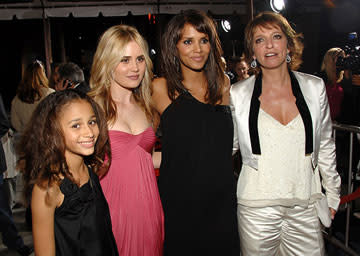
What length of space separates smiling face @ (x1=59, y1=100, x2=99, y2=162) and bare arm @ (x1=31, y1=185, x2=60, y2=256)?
24cm

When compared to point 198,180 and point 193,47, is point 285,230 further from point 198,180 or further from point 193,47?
point 193,47

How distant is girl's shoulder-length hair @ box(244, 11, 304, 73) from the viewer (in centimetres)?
221

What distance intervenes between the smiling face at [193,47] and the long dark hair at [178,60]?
0.03 metres

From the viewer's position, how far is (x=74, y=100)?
1773 millimetres

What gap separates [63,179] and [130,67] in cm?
88

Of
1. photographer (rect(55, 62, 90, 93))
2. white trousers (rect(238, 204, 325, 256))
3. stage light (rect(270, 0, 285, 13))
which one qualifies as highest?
stage light (rect(270, 0, 285, 13))

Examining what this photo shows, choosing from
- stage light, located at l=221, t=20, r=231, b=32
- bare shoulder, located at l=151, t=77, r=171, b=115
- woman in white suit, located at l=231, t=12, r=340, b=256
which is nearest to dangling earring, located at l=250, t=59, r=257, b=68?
woman in white suit, located at l=231, t=12, r=340, b=256

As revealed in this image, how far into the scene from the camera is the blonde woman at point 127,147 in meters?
2.13

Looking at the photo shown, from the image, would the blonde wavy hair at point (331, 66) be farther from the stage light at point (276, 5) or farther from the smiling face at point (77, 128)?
the smiling face at point (77, 128)

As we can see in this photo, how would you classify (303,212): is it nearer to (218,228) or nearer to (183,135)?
(218,228)

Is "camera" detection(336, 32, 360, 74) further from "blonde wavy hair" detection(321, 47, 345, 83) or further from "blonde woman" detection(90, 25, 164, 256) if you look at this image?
"blonde woman" detection(90, 25, 164, 256)

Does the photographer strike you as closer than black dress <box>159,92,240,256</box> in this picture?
No

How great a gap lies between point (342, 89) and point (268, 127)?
3405 mm

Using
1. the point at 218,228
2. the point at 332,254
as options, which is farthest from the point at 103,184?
the point at 332,254
